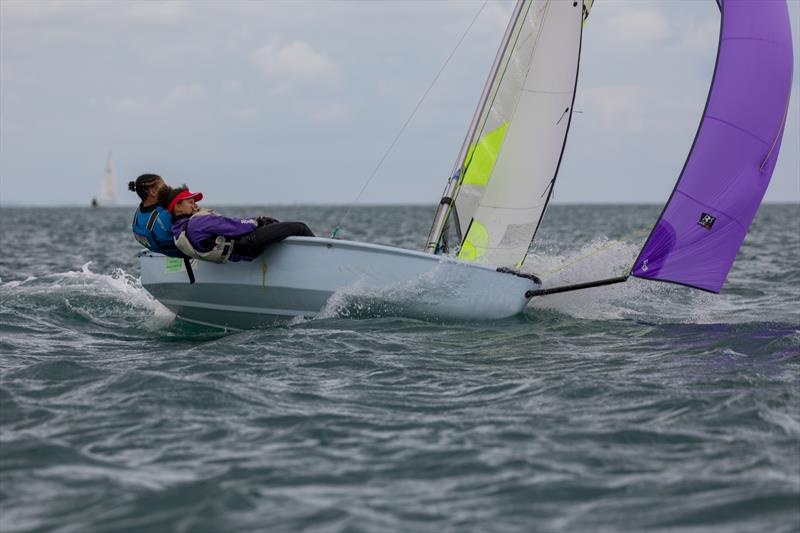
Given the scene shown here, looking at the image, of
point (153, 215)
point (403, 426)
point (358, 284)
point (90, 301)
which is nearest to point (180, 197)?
point (153, 215)

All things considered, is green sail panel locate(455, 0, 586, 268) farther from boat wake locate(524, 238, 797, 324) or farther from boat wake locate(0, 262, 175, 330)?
boat wake locate(0, 262, 175, 330)

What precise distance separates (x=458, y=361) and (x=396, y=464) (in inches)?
87.6

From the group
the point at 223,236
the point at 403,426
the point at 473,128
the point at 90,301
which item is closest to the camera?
the point at 403,426

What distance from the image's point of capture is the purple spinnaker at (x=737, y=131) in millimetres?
6930

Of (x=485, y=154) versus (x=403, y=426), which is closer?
(x=403, y=426)

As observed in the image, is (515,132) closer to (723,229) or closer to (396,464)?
(723,229)

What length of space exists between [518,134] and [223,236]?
2837 millimetres

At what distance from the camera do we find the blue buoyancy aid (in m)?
7.47

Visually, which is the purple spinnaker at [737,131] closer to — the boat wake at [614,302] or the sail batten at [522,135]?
the boat wake at [614,302]

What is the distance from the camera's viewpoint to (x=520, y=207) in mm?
8391

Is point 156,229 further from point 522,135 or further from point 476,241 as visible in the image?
point 522,135

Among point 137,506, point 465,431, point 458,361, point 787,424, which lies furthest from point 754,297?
point 137,506

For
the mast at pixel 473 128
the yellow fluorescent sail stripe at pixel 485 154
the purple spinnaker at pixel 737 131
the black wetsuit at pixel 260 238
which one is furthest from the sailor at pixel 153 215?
the purple spinnaker at pixel 737 131

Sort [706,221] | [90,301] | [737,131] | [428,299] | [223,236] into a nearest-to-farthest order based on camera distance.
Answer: [737,131] → [706,221] → [223,236] → [428,299] → [90,301]
